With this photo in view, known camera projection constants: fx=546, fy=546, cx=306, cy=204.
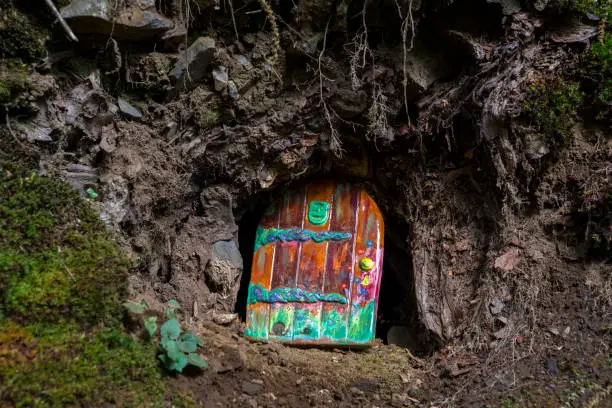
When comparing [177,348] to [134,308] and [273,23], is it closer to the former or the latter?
[134,308]

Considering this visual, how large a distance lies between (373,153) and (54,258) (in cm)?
248

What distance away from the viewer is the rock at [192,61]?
11.2ft

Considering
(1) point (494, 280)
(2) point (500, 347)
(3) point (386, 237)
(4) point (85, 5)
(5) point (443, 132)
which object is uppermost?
(4) point (85, 5)

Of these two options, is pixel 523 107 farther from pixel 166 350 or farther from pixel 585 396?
pixel 166 350

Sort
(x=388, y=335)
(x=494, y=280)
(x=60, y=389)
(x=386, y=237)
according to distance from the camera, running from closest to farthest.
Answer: (x=60, y=389) → (x=494, y=280) → (x=388, y=335) → (x=386, y=237)

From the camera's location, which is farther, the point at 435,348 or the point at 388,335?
the point at 388,335

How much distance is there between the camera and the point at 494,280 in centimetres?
347

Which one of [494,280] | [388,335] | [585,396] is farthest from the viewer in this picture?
[388,335]

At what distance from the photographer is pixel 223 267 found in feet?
12.3

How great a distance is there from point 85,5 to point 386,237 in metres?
2.71

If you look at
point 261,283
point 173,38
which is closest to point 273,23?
point 173,38

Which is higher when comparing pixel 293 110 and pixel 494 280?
pixel 293 110

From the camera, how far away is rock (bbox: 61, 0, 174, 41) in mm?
2990

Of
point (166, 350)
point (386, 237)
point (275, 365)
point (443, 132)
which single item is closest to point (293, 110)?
point (443, 132)
